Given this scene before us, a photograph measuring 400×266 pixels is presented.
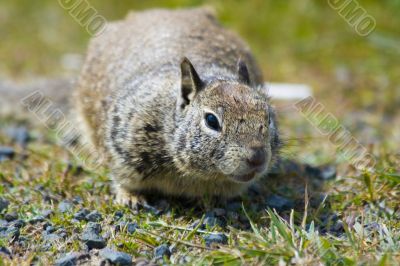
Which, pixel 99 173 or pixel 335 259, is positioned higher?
pixel 335 259

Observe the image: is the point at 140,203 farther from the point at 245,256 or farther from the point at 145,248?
the point at 245,256

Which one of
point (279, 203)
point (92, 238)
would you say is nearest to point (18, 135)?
point (92, 238)

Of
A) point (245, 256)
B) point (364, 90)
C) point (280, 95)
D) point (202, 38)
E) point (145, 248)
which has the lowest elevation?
point (145, 248)

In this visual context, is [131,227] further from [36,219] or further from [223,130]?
[223,130]

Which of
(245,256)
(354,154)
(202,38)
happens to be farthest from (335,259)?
(202,38)

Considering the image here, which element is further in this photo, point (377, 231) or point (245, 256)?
point (377, 231)

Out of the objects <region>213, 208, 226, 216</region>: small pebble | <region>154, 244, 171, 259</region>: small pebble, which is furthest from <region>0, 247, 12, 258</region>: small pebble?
<region>213, 208, 226, 216</region>: small pebble

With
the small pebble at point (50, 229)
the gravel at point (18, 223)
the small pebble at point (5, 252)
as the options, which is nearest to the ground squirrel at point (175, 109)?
the small pebble at point (50, 229)

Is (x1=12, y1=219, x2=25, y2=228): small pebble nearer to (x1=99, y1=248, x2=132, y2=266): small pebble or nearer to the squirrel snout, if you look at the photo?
(x1=99, y1=248, x2=132, y2=266): small pebble

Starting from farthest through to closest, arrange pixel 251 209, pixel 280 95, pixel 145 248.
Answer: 1. pixel 280 95
2. pixel 251 209
3. pixel 145 248
